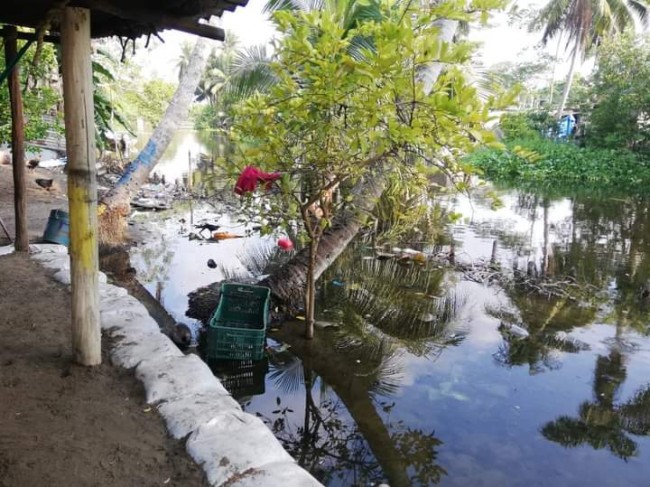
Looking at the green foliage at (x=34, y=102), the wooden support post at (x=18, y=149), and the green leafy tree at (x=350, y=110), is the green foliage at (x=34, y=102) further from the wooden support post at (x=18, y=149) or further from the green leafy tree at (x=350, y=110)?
the green leafy tree at (x=350, y=110)

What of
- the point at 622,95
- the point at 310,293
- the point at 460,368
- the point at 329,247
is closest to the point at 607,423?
the point at 460,368

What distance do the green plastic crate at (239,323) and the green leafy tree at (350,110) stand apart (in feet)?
2.40

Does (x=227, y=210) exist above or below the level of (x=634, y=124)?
below

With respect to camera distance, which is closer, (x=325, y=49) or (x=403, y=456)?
(x=325, y=49)

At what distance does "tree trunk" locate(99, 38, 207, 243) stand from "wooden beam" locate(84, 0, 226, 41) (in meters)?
5.90

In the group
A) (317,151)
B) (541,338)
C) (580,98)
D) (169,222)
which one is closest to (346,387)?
(317,151)

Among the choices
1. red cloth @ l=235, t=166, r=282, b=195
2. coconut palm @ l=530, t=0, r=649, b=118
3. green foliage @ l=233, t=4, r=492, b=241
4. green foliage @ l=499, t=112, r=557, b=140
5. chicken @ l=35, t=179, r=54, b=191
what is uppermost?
coconut palm @ l=530, t=0, r=649, b=118

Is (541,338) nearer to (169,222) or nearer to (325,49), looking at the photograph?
(325,49)

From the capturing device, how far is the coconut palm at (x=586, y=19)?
22188mm

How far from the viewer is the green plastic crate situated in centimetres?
455

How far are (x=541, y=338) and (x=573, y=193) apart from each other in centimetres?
1359

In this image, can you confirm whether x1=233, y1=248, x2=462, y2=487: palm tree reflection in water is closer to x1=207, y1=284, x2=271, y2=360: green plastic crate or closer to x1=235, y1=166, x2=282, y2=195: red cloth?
x1=207, y1=284, x2=271, y2=360: green plastic crate

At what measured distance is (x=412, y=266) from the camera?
8.25 meters

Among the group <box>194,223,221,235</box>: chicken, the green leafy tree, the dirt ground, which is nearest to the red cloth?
the green leafy tree
